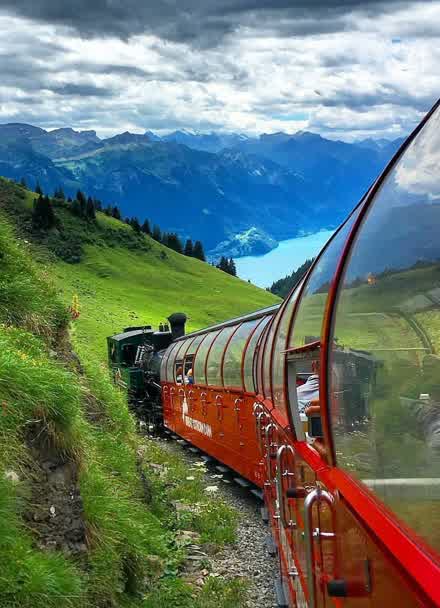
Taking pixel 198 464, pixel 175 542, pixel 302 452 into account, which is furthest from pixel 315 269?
pixel 198 464

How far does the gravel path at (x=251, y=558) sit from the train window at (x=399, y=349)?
5.13 metres

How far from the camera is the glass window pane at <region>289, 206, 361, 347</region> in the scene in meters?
3.96

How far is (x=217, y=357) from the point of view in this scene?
13.0 metres

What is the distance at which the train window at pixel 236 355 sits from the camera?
1087 centimetres

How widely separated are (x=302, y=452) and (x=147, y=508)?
199 inches

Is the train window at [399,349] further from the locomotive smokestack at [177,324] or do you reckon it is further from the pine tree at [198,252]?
the pine tree at [198,252]

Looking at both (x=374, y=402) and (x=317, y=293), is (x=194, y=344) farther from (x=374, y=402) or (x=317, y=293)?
(x=374, y=402)

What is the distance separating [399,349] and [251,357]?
7.40 metres

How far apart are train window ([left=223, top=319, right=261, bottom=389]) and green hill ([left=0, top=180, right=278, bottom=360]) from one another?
212 feet

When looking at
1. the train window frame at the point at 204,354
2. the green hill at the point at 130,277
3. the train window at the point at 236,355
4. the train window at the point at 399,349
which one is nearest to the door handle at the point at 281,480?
the train window at the point at 399,349

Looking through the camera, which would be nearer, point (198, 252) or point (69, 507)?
point (69, 507)

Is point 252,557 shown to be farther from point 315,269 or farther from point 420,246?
point 420,246

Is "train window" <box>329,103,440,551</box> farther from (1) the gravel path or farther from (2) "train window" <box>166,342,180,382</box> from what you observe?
(2) "train window" <box>166,342,180,382</box>

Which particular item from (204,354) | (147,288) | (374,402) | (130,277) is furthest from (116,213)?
(374,402)
